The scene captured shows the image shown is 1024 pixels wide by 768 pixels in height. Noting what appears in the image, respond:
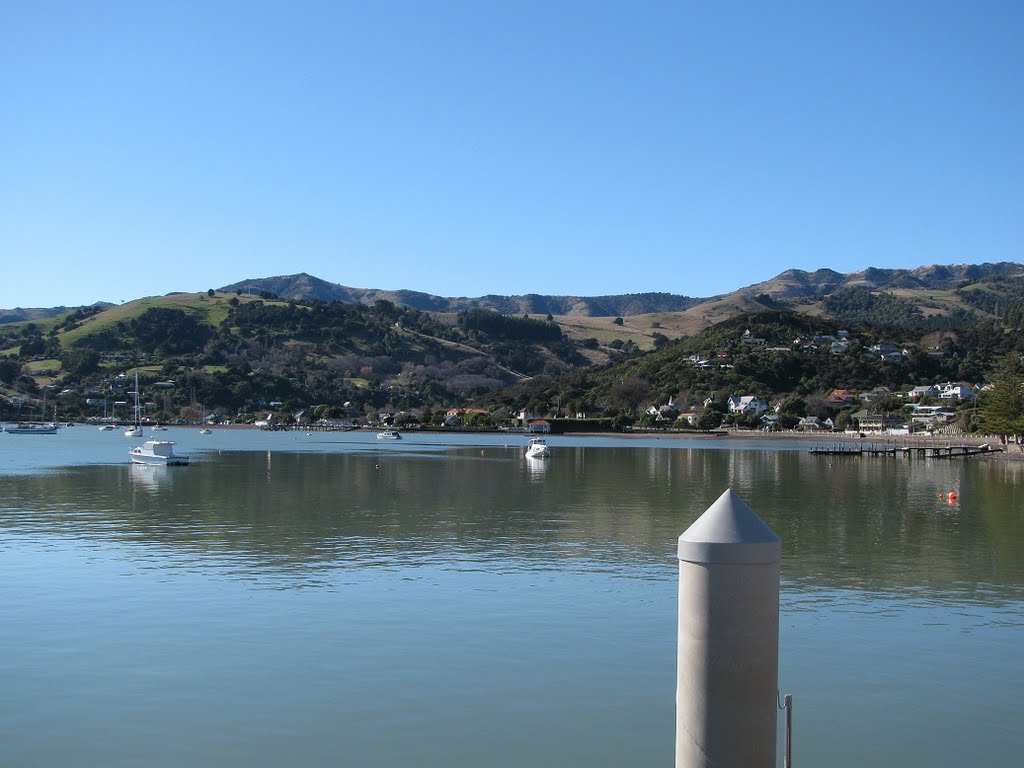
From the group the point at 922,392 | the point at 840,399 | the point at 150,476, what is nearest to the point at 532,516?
the point at 150,476

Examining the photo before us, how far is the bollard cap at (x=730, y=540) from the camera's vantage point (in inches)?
221

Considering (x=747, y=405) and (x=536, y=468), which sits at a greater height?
(x=747, y=405)

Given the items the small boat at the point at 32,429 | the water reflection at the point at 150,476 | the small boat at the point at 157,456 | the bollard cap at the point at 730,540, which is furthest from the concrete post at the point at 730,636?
the small boat at the point at 32,429

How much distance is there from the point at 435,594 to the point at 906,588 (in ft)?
31.2

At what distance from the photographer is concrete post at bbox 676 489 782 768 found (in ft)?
18.5

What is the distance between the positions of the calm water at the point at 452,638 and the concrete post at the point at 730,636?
18.1 ft

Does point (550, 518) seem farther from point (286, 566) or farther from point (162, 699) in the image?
point (162, 699)

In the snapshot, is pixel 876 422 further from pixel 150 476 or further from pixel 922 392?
pixel 150 476

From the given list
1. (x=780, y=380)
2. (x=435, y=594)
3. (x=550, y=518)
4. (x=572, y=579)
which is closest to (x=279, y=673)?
(x=435, y=594)

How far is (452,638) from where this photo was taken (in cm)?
1592

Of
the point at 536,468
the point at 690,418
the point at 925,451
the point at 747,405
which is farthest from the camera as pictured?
the point at 747,405

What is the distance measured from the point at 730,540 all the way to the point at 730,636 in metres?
0.54

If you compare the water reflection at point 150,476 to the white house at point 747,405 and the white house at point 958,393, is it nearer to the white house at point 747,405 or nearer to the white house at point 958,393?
the white house at point 747,405

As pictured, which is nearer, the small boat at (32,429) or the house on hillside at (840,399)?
the small boat at (32,429)
